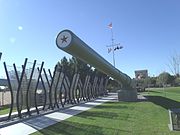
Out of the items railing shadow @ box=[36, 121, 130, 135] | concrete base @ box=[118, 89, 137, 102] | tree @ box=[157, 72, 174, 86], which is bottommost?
railing shadow @ box=[36, 121, 130, 135]

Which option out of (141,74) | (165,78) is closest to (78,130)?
(141,74)

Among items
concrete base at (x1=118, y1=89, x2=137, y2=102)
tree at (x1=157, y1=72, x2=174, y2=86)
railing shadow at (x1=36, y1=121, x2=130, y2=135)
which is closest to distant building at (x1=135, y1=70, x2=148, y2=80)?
tree at (x1=157, y1=72, x2=174, y2=86)

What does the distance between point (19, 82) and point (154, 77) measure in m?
99.1

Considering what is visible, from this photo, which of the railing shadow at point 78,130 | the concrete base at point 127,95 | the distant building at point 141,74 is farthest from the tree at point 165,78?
the railing shadow at point 78,130

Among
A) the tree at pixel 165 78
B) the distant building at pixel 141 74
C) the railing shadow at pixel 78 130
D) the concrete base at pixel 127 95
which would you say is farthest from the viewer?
the tree at pixel 165 78

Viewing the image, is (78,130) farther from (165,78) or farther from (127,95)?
(165,78)

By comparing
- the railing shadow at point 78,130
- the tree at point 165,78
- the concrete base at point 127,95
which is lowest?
the railing shadow at point 78,130

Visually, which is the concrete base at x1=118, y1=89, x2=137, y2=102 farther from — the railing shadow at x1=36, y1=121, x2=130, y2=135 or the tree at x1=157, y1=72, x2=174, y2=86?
the tree at x1=157, y1=72, x2=174, y2=86

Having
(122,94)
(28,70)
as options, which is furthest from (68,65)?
(28,70)

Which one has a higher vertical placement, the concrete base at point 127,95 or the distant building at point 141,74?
the distant building at point 141,74

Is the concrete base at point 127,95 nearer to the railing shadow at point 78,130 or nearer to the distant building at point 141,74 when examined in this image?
the railing shadow at point 78,130

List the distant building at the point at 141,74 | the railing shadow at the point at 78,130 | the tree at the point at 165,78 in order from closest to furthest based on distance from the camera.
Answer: the railing shadow at the point at 78,130
the distant building at the point at 141,74
the tree at the point at 165,78

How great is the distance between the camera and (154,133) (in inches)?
381

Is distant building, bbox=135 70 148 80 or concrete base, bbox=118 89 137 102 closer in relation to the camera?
concrete base, bbox=118 89 137 102
